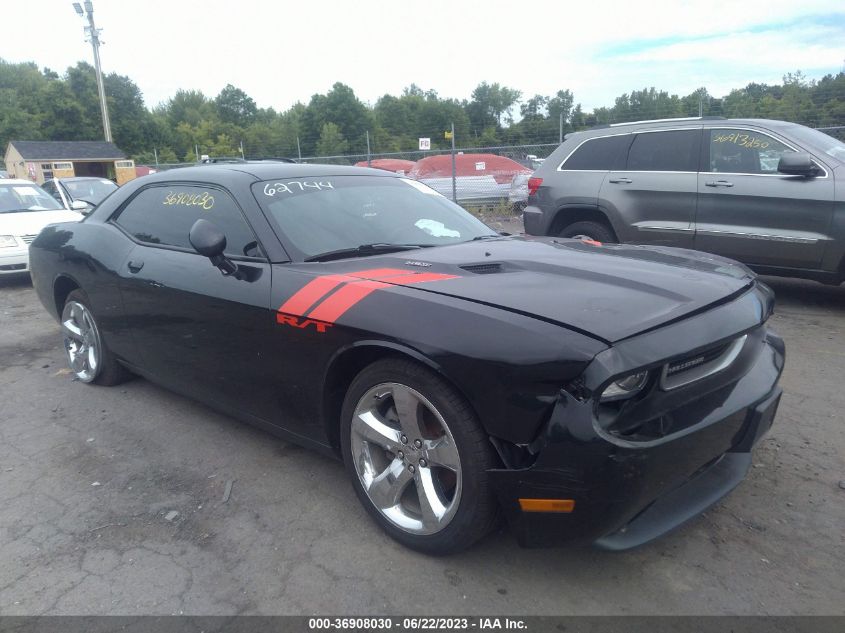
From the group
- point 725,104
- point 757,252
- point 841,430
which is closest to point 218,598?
point 841,430

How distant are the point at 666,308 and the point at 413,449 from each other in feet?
3.54

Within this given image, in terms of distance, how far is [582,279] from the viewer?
101 inches

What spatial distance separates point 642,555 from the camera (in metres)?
2.47

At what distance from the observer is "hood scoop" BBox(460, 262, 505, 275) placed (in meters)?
2.73

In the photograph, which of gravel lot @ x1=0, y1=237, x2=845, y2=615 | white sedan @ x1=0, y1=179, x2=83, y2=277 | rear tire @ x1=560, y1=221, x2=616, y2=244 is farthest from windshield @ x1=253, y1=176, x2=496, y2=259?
white sedan @ x1=0, y1=179, x2=83, y2=277

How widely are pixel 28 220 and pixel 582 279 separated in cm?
914

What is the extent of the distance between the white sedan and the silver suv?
626 cm

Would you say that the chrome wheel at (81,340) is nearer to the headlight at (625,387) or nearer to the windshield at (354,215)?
the windshield at (354,215)

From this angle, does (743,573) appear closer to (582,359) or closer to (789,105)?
(582,359)

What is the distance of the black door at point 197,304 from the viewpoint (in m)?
3.09

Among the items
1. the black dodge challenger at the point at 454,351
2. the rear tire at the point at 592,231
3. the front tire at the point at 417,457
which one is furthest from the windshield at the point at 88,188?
the front tire at the point at 417,457

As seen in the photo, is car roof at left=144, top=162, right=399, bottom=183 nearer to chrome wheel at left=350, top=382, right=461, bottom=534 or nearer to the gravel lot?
the gravel lot

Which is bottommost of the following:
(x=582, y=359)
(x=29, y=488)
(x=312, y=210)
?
(x=29, y=488)

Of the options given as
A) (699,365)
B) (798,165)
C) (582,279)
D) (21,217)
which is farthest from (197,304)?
(21,217)
